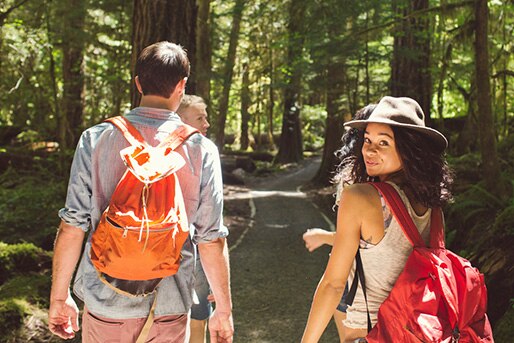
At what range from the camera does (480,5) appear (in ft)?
32.1

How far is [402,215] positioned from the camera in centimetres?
256

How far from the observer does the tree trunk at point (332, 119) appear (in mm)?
18688

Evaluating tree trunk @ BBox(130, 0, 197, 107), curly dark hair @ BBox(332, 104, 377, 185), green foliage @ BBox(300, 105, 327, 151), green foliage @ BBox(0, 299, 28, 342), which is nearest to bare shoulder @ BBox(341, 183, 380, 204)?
curly dark hair @ BBox(332, 104, 377, 185)

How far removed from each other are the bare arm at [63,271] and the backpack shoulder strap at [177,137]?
0.63m

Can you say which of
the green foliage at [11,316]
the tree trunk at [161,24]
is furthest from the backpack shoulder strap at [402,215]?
the tree trunk at [161,24]

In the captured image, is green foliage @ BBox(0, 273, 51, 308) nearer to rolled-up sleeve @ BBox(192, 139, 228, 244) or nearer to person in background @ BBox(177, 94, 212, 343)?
person in background @ BBox(177, 94, 212, 343)

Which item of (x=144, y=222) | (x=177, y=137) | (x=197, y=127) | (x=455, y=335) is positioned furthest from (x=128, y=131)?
(x=455, y=335)

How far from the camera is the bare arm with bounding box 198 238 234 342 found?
3.04 metres

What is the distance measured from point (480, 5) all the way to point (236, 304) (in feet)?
21.3

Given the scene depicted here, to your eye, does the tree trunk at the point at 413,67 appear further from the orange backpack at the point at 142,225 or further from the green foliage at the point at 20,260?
the orange backpack at the point at 142,225

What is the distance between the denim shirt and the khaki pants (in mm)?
42

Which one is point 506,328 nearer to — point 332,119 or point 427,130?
→ point 427,130

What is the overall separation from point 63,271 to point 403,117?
6.08 feet

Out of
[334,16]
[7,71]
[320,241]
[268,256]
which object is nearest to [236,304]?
[268,256]
